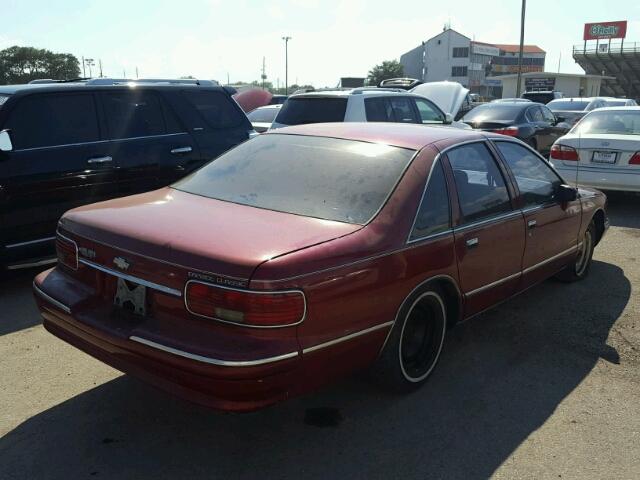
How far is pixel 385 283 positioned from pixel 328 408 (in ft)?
2.85

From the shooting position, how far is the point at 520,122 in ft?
40.3

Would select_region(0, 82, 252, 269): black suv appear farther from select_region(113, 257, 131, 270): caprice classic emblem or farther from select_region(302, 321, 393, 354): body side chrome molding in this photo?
select_region(302, 321, 393, 354): body side chrome molding

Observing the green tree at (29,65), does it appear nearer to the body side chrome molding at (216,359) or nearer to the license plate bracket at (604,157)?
the license plate bracket at (604,157)

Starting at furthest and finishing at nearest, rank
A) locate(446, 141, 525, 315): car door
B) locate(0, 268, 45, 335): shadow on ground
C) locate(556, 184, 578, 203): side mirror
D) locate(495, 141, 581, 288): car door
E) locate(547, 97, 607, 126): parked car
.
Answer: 1. locate(547, 97, 607, 126): parked car
2. locate(556, 184, 578, 203): side mirror
3. locate(0, 268, 45, 335): shadow on ground
4. locate(495, 141, 581, 288): car door
5. locate(446, 141, 525, 315): car door

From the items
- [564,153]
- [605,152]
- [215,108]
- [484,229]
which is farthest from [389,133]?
[564,153]

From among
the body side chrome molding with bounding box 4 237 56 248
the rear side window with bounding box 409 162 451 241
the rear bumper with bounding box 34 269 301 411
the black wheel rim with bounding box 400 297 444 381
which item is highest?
the rear side window with bounding box 409 162 451 241

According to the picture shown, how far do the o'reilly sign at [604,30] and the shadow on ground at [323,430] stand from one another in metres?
85.7

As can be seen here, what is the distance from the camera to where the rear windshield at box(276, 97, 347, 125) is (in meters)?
8.85

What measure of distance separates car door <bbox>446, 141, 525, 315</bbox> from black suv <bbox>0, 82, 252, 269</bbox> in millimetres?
3422

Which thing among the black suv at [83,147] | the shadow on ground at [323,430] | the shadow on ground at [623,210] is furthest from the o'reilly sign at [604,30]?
the shadow on ground at [323,430]

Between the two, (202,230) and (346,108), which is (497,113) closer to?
(346,108)

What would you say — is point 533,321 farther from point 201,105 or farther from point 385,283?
point 201,105

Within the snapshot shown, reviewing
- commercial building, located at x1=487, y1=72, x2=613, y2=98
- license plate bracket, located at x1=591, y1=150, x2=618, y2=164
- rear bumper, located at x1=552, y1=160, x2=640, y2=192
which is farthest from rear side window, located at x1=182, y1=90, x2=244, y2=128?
commercial building, located at x1=487, y1=72, x2=613, y2=98

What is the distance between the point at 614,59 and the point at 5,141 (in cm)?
8526
